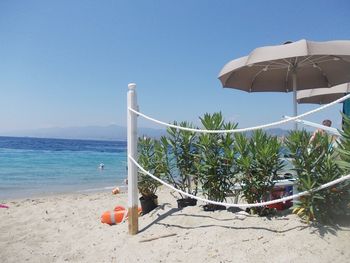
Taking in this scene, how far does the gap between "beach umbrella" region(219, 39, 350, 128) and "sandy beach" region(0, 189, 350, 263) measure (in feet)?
6.83

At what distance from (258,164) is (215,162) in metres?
0.62

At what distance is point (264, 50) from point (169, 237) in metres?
2.77

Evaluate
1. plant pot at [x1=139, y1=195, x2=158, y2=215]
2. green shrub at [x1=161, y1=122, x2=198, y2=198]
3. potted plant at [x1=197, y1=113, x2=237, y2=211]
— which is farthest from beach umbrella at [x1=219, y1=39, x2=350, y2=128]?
plant pot at [x1=139, y1=195, x2=158, y2=215]

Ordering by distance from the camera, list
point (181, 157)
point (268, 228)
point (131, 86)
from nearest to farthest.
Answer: point (268, 228), point (131, 86), point (181, 157)

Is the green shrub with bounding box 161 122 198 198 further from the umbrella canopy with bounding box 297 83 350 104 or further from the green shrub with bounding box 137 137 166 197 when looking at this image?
the umbrella canopy with bounding box 297 83 350 104

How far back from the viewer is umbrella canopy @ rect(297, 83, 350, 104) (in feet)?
27.5

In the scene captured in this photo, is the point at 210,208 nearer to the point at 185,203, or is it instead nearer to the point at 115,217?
the point at 185,203

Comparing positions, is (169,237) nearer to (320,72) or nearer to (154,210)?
(154,210)

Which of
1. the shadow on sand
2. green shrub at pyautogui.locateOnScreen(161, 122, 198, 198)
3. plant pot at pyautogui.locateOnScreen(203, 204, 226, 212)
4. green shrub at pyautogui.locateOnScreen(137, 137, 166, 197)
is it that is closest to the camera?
the shadow on sand

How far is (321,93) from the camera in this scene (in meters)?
8.66

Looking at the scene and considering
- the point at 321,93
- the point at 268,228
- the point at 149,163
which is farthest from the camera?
the point at 321,93

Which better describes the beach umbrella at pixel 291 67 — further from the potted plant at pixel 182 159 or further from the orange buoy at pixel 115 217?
the orange buoy at pixel 115 217

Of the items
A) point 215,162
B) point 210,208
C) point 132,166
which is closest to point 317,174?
point 215,162

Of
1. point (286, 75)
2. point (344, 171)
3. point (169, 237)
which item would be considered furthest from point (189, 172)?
point (286, 75)
